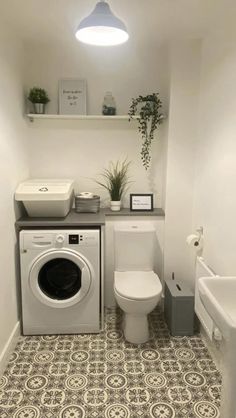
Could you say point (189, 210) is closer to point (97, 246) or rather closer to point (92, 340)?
point (97, 246)

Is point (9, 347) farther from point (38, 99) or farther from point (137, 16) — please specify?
point (137, 16)

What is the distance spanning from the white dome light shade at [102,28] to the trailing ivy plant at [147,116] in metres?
1.05

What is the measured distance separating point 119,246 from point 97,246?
1.05 ft

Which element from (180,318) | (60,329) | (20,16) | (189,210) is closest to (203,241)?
(189,210)

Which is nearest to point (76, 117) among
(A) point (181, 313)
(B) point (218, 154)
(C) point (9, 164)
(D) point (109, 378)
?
(C) point (9, 164)

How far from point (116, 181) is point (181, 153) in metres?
0.65

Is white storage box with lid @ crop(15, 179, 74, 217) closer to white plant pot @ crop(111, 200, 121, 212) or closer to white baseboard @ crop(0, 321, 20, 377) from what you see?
white plant pot @ crop(111, 200, 121, 212)

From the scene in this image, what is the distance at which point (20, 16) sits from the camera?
2287 mm

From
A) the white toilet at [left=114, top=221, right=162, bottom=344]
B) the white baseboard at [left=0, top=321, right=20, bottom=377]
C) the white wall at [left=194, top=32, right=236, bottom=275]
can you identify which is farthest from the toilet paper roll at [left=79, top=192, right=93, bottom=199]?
the white baseboard at [left=0, top=321, right=20, bottom=377]

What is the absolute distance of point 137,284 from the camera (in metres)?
2.59

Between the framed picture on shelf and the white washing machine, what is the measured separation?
1.20 meters

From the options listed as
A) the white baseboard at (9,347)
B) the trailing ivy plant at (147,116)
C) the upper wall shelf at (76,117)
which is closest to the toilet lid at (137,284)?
the white baseboard at (9,347)

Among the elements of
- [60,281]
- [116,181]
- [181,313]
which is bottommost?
[181,313]

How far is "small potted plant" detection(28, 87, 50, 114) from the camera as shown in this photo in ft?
A: 9.46
